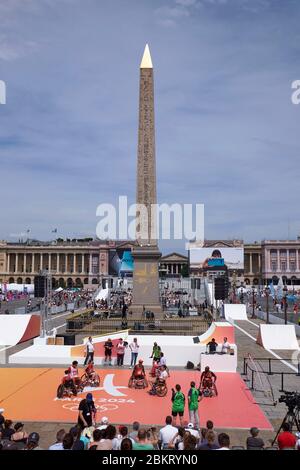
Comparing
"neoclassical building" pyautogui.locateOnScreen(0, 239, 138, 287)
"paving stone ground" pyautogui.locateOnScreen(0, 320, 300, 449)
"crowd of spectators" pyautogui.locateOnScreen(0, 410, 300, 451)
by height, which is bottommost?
"paving stone ground" pyautogui.locateOnScreen(0, 320, 300, 449)

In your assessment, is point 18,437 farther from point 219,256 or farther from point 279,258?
point 279,258

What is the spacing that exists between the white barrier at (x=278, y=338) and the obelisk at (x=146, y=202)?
8364 mm

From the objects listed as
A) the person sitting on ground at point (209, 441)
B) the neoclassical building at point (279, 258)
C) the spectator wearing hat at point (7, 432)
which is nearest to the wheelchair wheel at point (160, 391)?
the spectator wearing hat at point (7, 432)

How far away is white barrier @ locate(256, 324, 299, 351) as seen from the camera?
25766 mm

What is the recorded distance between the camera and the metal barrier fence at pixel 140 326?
28.9 meters

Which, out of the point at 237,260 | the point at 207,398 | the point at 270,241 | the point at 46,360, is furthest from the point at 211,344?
the point at 270,241

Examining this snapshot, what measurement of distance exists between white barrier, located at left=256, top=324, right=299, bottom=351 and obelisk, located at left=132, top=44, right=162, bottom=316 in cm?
836

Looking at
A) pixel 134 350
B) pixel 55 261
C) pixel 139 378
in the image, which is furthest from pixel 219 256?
pixel 139 378

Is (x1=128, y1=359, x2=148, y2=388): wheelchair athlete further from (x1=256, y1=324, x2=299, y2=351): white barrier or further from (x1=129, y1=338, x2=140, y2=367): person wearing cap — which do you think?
(x1=256, y1=324, x2=299, y2=351): white barrier

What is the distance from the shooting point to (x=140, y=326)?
94.8 ft

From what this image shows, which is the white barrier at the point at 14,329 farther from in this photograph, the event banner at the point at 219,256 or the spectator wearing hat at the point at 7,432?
the event banner at the point at 219,256

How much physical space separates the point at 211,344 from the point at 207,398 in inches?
188

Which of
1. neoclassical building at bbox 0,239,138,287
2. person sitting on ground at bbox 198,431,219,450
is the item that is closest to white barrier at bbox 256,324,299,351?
person sitting on ground at bbox 198,431,219,450
